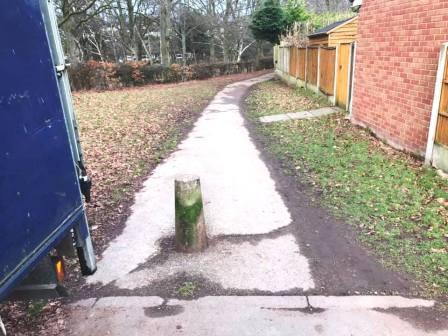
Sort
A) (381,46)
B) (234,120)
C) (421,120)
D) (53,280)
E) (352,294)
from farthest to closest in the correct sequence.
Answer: (234,120)
(381,46)
(421,120)
(352,294)
(53,280)

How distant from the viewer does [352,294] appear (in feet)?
11.6

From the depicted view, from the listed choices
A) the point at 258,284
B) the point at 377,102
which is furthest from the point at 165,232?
the point at 377,102

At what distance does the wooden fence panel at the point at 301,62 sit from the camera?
18.7 meters

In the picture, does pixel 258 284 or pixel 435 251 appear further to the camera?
pixel 435 251

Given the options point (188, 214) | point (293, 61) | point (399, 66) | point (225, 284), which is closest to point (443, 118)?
point (399, 66)

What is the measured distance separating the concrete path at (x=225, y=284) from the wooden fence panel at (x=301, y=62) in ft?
45.7

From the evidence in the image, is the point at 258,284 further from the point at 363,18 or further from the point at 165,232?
the point at 363,18

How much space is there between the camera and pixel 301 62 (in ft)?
63.1

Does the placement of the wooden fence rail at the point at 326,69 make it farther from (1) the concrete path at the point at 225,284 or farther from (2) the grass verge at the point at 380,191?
(1) the concrete path at the point at 225,284

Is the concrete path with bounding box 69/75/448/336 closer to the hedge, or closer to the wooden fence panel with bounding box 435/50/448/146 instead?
the wooden fence panel with bounding box 435/50/448/146

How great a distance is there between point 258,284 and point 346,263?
975mm

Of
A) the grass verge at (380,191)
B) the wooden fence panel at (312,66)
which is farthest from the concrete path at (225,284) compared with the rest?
the wooden fence panel at (312,66)

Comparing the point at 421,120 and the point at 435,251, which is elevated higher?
the point at 421,120

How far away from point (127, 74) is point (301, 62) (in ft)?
36.6
